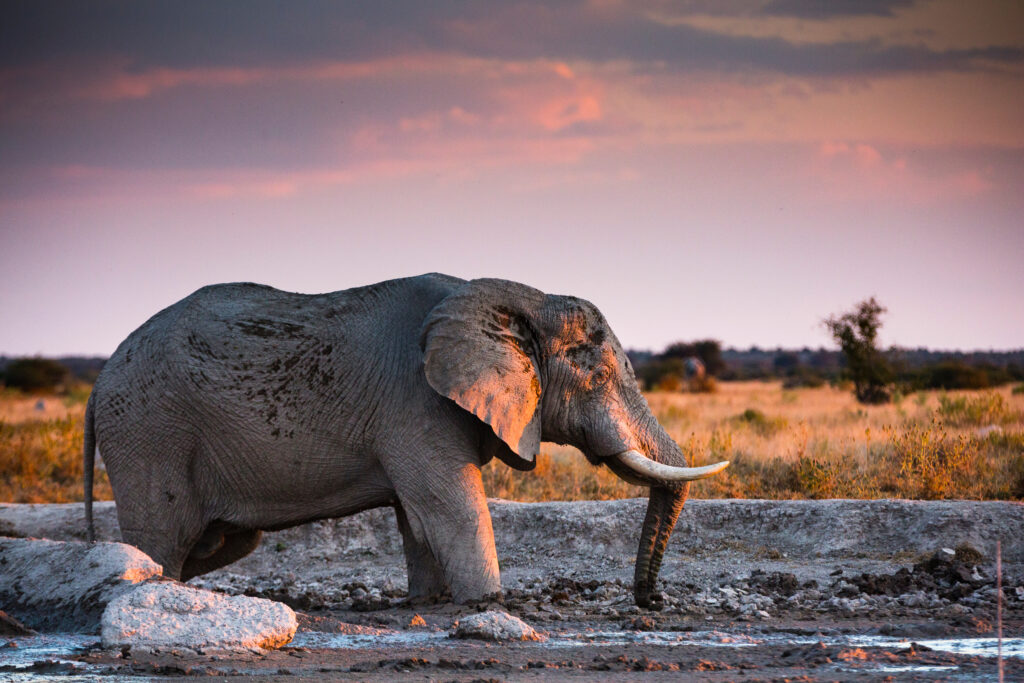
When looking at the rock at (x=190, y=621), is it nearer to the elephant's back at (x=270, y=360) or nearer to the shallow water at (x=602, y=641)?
the shallow water at (x=602, y=641)

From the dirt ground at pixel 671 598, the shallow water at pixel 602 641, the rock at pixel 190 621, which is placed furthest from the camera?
the shallow water at pixel 602 641

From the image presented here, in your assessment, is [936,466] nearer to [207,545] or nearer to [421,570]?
[421,570]

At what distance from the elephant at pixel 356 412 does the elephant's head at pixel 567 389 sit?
0.04 feet

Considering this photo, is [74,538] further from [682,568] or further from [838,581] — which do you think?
[838,581]

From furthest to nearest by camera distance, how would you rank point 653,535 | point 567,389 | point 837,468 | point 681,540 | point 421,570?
point 837,468 → point 681,540 → point 421,570 → point 653,535 → point 567,389

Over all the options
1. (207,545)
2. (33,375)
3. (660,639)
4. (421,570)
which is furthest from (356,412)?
(33,375)

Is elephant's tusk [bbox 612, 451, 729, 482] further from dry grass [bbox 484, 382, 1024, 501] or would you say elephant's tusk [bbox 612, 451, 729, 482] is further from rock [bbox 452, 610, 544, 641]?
dry grass [bbox 484, 382, 1024, 501]

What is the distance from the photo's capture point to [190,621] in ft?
26.8

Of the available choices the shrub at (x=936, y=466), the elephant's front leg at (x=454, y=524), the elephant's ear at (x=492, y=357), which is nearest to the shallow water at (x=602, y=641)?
the elephant's front leg at (x=454, y=524)

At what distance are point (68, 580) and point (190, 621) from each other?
1660mm

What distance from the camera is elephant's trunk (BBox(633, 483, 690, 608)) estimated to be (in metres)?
10.1

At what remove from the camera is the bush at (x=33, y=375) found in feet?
181

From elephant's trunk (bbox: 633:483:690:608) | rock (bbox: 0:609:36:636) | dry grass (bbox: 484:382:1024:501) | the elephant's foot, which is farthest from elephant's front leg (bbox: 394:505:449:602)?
dry grass (bbox: 484:382:1024:501)

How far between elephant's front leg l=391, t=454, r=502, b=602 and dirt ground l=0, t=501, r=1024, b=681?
201mm
